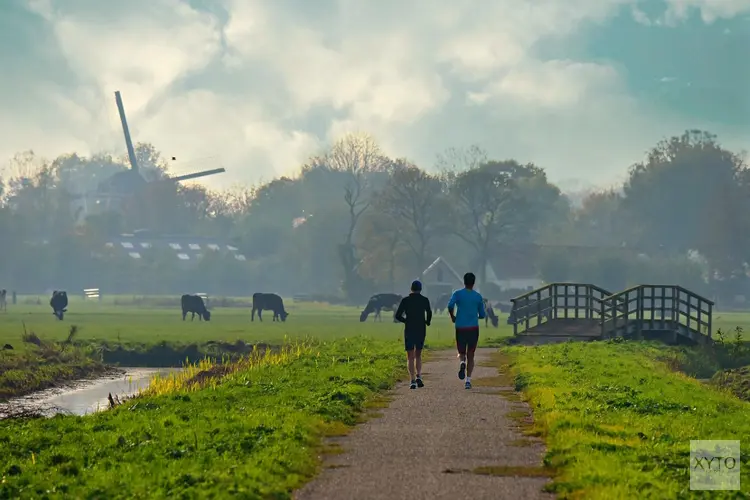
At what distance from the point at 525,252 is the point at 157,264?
142ft

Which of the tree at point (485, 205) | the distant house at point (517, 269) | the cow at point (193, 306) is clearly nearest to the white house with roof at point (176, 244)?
the distant house at point (517, 269)

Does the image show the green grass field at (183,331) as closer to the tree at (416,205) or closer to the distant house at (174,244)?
the tree at (416,205)

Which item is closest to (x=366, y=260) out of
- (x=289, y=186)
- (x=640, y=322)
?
(x=289, y=186)

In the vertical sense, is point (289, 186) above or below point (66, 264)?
above

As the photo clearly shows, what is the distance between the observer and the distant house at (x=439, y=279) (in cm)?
12575

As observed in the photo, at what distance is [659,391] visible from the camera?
939 inches

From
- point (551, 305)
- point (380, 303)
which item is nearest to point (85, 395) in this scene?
point (551, 305)

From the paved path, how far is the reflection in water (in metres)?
9.99

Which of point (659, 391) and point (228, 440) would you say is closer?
point (228, 440)

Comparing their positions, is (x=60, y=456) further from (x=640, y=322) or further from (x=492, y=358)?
(x=640, y=322)

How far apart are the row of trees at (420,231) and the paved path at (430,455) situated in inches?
4014

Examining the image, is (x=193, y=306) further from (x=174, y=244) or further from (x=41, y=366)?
(x=174, y=244)

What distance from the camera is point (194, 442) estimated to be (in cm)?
1647

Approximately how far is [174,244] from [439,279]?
64209mm
